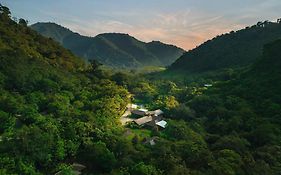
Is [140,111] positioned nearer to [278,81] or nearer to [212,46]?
[278,81]

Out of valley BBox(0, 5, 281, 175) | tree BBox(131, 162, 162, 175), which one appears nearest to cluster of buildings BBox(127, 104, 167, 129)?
valley BBox(0, 5, 281, 175)

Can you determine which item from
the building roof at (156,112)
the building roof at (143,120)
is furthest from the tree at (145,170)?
the building roof at (156,112)

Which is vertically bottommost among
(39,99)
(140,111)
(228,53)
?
(140,111)

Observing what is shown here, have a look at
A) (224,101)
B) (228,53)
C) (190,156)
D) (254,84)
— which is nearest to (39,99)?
(190,156)

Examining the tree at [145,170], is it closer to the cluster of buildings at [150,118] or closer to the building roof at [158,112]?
the cluster of buildings at [150,118]

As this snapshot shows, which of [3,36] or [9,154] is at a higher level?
[3,36]

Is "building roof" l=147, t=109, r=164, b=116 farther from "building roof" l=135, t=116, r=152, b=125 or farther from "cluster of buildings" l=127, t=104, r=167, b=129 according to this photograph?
"building roof" l=135, t=116, r=152, b=125
